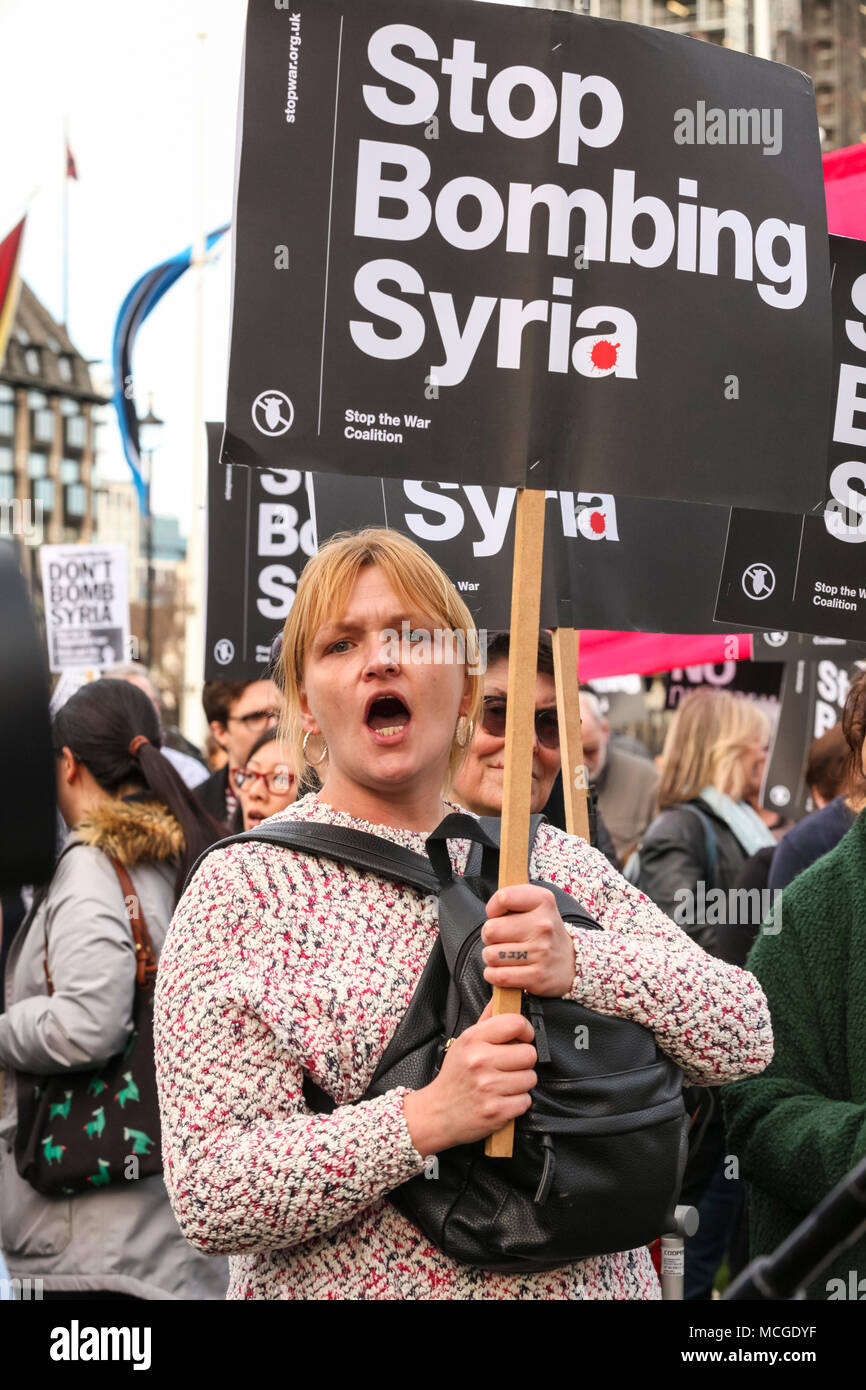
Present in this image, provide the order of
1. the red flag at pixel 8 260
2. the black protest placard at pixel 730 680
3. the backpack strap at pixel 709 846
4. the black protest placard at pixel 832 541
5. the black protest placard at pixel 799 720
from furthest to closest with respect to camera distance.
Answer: the red flag at pixel 8 260 → the black protest placard at pixel 730 680 → the black protest placard at pixel 799 720 → the backpack strap at pixel 709 846 → the black protest placard at pixel 832 541

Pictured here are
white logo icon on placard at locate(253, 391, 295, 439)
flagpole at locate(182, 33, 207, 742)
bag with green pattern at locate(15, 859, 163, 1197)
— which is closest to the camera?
white logo icon on placard at locate(253, 391, 295, 439)

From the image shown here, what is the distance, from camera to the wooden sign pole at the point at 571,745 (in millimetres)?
3479

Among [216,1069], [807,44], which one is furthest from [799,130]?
[807,44]

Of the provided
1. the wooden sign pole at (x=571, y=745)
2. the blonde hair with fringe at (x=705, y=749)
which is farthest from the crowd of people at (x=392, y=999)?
Result: the blonde hair with fringe at (x=705, y=749)

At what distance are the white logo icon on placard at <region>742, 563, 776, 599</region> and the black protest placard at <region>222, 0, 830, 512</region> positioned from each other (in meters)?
1.36

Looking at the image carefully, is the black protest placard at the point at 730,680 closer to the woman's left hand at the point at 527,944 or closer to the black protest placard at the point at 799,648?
the black protest placard at the point at 799,648

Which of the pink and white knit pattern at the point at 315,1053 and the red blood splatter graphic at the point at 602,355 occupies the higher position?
the red blood splatter graphic at the point at 602,355

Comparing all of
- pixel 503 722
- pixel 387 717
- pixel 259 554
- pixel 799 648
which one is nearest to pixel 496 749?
pixel 503 722

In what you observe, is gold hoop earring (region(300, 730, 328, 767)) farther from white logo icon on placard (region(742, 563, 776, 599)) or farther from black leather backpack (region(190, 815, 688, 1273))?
white logo icon on placard (region(742, 563, 776, 599))

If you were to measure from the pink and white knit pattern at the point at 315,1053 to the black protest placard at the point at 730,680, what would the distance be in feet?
19.7

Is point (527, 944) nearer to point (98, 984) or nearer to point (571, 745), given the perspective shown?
point (571, 745)

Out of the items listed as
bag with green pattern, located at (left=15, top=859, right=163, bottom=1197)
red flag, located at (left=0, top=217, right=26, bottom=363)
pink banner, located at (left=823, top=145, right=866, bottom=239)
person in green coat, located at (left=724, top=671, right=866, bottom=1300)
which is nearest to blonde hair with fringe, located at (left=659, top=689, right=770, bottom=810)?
pink banner, located at (left=823, top=145, right=866, bottom=239)

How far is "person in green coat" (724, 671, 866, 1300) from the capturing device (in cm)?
303

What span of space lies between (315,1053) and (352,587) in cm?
76
